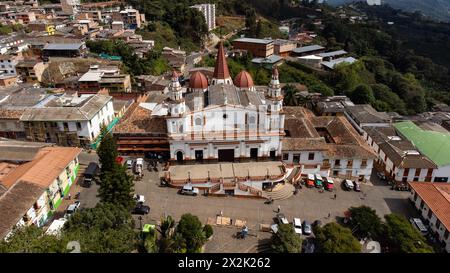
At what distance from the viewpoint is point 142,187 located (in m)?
32.3

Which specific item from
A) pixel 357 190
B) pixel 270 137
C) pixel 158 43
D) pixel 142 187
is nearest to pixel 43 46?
pixel 158 43

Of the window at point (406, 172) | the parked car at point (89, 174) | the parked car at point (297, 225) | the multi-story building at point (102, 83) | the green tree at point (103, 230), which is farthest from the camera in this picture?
the multi-story building at point (102, 83)

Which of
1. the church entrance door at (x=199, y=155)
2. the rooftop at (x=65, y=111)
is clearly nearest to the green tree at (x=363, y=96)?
the church entrance door at (x=199, y=155)

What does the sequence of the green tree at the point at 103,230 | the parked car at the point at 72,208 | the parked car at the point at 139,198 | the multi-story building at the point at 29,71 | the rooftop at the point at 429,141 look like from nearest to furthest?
the green tree at the point at 103,230 → the parked car at the point at 72,208 → the parked car at the point at 139,198 → the rooftop at the point at 429,141 → the multi-story building at the point at 29,71

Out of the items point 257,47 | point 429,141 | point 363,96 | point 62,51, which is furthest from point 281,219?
point 257,47

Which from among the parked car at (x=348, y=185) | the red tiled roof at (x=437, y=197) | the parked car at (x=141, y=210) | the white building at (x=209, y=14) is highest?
the white building at (x=209, y=14)

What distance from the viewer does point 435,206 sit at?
2953 cm

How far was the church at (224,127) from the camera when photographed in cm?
3431

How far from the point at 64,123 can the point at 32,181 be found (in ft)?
37.0

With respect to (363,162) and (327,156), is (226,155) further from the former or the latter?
(363,162)

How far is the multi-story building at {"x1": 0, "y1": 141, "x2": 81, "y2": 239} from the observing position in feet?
77.2

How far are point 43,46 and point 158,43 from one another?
2446cm

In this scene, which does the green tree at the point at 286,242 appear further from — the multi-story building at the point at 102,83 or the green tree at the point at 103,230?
the multi-story building at the point at 102,83

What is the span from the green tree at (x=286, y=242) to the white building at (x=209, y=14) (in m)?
81.8
